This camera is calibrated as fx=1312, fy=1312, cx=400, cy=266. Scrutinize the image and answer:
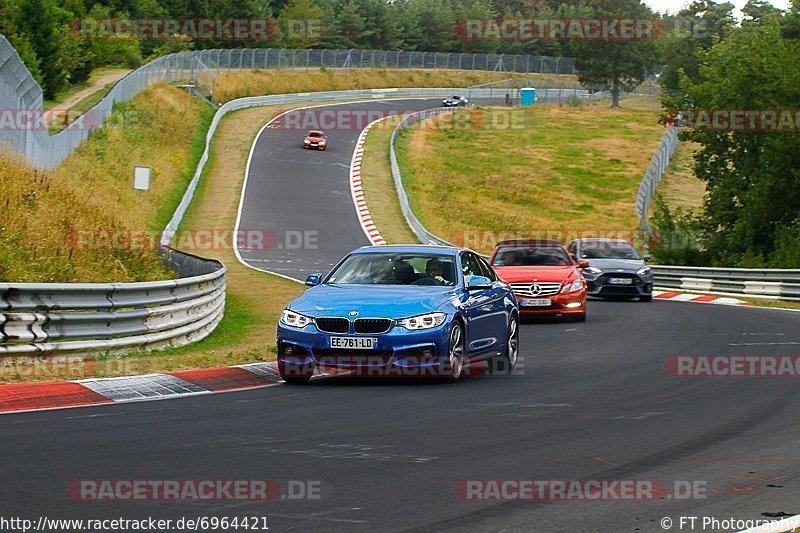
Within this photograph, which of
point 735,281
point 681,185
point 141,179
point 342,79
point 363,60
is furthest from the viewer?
point 363,60

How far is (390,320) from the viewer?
1356 centimetres

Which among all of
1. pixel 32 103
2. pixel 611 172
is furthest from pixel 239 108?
pixel 32 103

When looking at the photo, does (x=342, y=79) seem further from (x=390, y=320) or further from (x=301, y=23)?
(x=390, y=320)

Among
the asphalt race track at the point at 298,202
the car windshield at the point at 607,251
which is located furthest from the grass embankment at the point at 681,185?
the car windshield at the point at 607,251

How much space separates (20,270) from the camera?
1653 cm

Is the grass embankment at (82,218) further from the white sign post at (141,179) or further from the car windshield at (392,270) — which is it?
the car windshield at (392,270)

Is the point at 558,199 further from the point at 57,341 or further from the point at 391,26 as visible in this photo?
the point at 391,26

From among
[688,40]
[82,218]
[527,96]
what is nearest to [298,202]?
[82,218]

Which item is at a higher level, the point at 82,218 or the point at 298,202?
the point at 82,218

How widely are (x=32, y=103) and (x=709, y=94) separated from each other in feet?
103

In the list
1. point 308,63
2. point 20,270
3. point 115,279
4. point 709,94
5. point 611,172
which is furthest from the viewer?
point 308,63

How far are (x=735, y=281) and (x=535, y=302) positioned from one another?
15.4 meters

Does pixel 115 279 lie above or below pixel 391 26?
below

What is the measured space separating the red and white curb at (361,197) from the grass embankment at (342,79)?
660 inches
